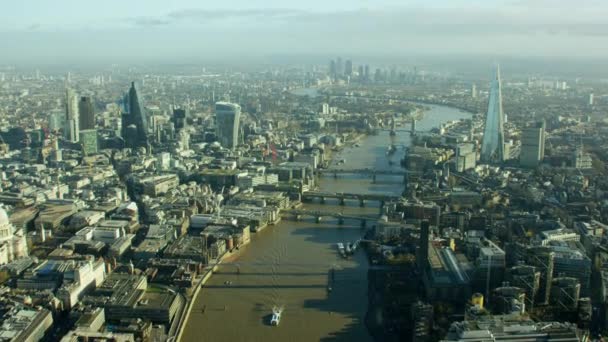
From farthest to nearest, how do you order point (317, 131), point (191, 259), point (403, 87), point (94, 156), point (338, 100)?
point (403, 87) < point (338, 100) < point (317, 131) < point (94, 156) < point (191, 259)

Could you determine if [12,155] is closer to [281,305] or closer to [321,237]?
[321,237]

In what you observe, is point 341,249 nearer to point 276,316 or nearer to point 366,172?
point 276,316

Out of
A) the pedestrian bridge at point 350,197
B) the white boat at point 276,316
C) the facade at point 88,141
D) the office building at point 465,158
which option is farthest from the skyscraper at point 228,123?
the white boat at point 276,316

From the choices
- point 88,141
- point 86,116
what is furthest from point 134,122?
point 88,141

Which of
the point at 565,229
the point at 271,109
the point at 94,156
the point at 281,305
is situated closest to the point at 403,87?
the point at 271,109

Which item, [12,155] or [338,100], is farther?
[338,100]

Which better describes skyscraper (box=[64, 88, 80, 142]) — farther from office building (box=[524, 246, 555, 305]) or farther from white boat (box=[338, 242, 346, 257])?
office building (box=[524, 246, 555, 305])
